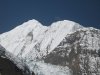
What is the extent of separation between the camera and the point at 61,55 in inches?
6476

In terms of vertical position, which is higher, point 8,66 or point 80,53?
point 80,53

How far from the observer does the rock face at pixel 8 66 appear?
13352 mm

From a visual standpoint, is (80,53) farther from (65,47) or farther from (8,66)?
(8,66)

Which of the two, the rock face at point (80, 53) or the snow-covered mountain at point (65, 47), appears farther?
the snow-covered mountain at point (65, 47)

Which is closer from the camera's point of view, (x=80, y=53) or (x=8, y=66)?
(x=8, y=66)

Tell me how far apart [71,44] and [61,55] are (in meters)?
11.6

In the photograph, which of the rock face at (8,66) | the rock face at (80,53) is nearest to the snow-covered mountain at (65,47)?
the rock face at (80,53)

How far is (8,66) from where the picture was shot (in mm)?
13492

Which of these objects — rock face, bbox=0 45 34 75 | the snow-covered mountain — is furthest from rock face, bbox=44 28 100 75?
rock face, bbox=0 45 34 75

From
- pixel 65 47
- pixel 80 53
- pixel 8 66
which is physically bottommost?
pixel 8 66

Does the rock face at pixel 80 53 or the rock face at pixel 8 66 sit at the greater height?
the rock face at pixel 80 53

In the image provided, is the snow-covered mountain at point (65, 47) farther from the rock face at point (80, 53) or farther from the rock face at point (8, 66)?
the rock face at point (8, 66)

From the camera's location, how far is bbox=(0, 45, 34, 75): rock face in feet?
43.8

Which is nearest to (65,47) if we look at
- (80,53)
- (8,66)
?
(80,53)
